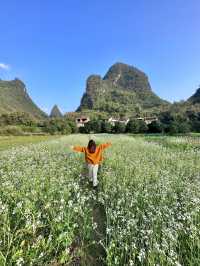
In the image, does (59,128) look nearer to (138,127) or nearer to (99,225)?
(138,127)

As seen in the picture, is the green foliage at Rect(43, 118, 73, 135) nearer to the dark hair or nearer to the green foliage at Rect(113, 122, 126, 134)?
the green foliage at Rect(113, 122, 126, 134)

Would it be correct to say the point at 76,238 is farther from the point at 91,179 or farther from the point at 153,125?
the point at 153,125

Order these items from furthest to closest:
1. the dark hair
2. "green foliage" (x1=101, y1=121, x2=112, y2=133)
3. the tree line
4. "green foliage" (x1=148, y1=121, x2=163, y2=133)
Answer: "green foliage" (x1=101, y1=121, x2=112, y2=133)
"green foliage" (x1=148, y1=121, x2=163, y2=133)
the tree line
the dark hair

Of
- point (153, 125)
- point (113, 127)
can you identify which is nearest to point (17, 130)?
point (113, 127)

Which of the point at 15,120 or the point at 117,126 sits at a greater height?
the point at 15,120

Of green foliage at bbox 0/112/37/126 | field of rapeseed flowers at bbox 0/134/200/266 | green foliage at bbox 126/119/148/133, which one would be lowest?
field of rapeseed flowers at bbox 0/134/200/266

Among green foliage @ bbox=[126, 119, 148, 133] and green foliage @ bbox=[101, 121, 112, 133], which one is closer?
green foliage @ bbox=[126, 119, 148, 133]

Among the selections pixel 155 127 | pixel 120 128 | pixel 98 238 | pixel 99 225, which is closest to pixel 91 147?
pixel 99 225

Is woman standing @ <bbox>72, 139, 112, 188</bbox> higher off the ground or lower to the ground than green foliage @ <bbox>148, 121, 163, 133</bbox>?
lower

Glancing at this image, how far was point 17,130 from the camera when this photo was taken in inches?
2598

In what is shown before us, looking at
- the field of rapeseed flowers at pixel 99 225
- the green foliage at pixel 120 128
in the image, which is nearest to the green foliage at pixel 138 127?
the green foliage at pixel 120 128

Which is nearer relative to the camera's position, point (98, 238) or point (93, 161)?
point (98, 238)

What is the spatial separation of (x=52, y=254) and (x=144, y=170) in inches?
191

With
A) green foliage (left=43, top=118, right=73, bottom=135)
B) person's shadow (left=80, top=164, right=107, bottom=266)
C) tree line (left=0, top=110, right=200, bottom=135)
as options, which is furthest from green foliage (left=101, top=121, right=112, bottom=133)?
person's shadow (left=80, top=164, right=107, bottom=266)
